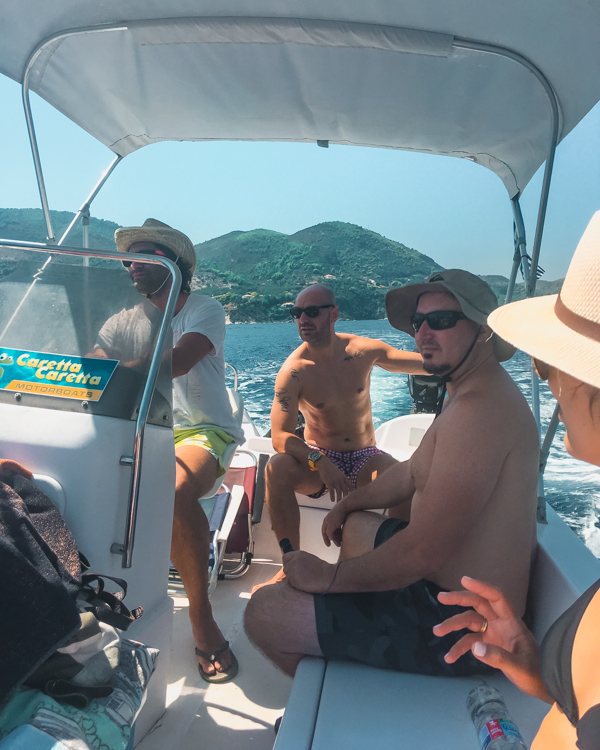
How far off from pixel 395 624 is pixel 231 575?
1.28m

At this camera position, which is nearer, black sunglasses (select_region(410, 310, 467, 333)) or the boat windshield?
the boat windshield

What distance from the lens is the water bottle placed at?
2.96 feet

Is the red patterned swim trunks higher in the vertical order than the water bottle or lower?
lower

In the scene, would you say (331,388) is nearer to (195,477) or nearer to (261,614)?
(195,477)

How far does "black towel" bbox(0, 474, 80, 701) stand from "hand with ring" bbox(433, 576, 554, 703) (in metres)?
0.63

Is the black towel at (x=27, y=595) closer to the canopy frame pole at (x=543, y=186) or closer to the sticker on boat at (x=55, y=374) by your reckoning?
the sticker on boat at (x=55, y=374)

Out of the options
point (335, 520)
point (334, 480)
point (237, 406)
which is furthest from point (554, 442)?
point (335, 520)

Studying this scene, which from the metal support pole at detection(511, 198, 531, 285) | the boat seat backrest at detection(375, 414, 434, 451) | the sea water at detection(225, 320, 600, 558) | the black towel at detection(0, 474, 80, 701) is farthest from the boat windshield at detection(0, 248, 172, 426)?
the sea water at detection(225, 320, 600, 558)

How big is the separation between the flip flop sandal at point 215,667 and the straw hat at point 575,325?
4.98ft

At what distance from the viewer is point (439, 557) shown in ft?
3.94

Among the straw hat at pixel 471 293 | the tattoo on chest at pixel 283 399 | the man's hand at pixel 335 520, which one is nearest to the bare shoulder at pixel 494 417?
the straw hat at pixel 471 293

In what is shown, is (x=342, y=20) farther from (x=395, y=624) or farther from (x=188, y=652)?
(x=188, y=652)

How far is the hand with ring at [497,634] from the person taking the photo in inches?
29.2

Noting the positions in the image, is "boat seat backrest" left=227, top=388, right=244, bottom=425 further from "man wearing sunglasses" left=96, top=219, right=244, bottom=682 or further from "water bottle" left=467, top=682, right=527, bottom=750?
"water bottle" left=467, top=682, right=527, bottom=750
